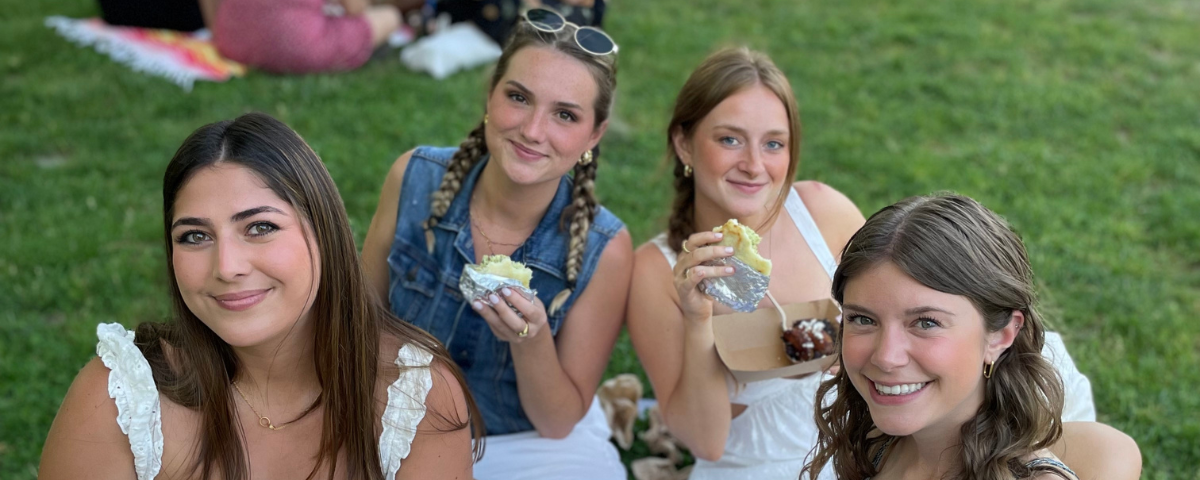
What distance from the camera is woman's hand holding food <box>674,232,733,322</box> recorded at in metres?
2.83

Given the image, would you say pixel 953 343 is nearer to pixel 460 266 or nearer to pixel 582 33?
pixel 582 33

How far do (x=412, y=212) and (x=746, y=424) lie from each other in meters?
1.44

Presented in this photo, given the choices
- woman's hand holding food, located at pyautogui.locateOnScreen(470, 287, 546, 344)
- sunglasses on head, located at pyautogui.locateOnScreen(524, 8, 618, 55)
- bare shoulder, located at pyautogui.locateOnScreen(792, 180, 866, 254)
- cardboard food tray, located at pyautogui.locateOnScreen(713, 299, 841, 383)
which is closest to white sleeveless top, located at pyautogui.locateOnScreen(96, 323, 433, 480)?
woman's hand holding food, located at pyautogui.locateOnScreen(470, 287, 546, 344)

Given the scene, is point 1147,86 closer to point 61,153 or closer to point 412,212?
point 412,212

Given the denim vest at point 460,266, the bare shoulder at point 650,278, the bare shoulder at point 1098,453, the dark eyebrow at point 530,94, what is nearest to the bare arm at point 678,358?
the bare shoulder at point 650,278

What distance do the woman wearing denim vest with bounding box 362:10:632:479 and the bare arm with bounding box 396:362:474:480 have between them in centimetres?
45

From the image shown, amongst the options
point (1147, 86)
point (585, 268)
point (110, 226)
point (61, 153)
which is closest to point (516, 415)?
point (585, 268)

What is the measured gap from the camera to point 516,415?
3699 mm

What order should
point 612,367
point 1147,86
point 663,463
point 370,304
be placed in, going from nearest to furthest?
point 370,304 → point 663,463 → point 612,367 → point 1147,86

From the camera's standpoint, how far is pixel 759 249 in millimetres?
3621

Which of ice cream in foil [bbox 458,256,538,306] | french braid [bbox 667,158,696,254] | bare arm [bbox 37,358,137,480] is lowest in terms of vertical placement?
bare arm [bbox 37,358,137,480]

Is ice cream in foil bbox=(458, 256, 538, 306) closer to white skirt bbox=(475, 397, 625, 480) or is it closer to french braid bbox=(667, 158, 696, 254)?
french braid bbox=(667, 158, 696, 254)

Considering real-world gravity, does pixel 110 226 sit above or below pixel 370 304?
below

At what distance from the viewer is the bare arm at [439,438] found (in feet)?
9.14
